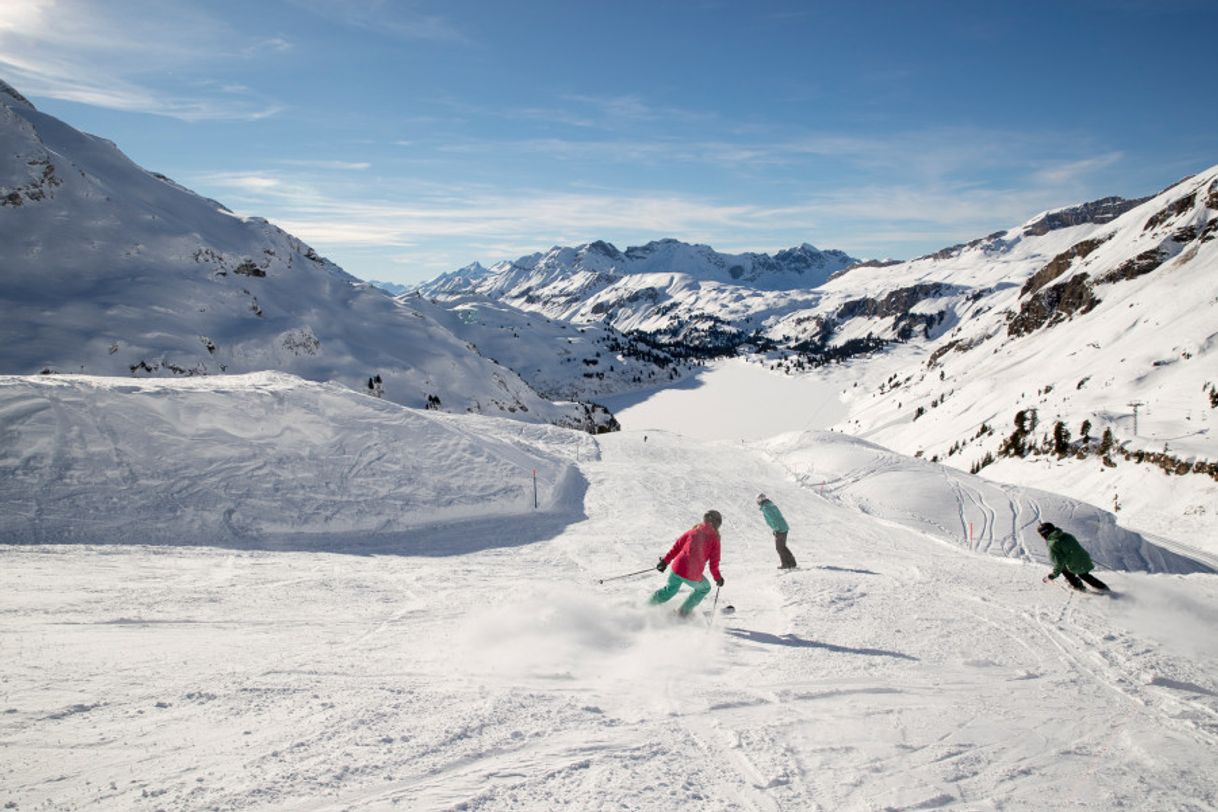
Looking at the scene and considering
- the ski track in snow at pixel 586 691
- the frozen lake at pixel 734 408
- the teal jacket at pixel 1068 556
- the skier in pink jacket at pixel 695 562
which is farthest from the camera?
the frozen lake at pixel 734 408

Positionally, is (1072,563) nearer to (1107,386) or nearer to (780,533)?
(780,533)

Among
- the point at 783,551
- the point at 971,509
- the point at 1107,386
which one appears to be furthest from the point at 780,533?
the point at 1107,386

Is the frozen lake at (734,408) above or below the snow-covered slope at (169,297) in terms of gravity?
below

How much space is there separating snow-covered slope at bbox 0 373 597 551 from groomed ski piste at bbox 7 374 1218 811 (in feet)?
0.36

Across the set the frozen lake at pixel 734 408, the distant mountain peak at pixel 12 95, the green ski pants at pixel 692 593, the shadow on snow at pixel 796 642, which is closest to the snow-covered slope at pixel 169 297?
the distant mountain peak at pixel 12 95

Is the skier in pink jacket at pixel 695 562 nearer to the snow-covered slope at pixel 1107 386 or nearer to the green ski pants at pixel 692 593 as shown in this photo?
the green ski pants at pixel 692 593

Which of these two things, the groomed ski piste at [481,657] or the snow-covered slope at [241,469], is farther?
the snow-covered slope at [241,469]

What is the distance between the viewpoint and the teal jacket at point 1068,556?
38.8 ft

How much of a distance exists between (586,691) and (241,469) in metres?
15.8

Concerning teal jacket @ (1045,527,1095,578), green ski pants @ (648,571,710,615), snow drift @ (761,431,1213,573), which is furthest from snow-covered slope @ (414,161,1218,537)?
green ski pants @ (648,571,710,615)

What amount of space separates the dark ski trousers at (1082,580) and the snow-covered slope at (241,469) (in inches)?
566

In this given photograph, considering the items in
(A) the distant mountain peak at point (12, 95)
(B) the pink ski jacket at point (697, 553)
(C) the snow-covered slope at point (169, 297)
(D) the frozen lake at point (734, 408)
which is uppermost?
(A) the distant mountain peak at point (12, 95)

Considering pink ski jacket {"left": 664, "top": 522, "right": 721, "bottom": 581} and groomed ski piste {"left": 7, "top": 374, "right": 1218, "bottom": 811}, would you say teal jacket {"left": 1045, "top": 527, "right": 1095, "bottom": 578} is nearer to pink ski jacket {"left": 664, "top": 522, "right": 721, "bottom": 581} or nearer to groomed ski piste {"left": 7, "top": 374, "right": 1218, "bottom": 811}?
groomed ski piste {"left": 7, "top": 374, "right": 1218, "bottom": 811}

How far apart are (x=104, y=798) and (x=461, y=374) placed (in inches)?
3484
